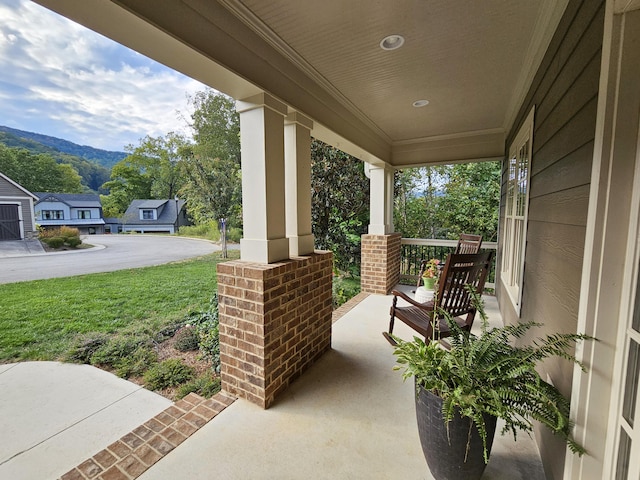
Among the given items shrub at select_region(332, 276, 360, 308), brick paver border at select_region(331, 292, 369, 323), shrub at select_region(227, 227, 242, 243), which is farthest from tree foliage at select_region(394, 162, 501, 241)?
shrub at select_region(227, 227, 242, 243)

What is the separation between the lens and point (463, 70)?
90.7 inches

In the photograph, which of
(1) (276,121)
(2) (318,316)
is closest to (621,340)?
(2) (318,316)

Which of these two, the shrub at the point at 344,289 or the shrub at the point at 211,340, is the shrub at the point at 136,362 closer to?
the shrub at the point at 211,340

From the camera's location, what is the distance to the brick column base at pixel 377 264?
4.43 meters

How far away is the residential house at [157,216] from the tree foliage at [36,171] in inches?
227

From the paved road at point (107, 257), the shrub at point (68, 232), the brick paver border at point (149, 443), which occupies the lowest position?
the brick paver border at point (149, 443)

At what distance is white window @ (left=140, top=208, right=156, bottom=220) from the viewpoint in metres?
10.5

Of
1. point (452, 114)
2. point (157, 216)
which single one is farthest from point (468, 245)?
point (157, 216)

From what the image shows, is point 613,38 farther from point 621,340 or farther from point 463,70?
point 463,70

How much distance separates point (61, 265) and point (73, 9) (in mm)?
6250

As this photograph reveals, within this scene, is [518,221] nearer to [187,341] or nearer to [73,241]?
[187,341]

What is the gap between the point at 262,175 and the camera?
6.31 feet

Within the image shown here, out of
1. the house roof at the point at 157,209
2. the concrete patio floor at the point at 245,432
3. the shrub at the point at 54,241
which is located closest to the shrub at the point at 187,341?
the concrete patio floor at the point at 245,432

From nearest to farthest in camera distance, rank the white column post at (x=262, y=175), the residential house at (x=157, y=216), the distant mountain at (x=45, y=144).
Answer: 1. the white column post at (x=262, y=175)
2. the distant mountain at (x=45, y=144)
3. the residential house at (x=157, y=216)
